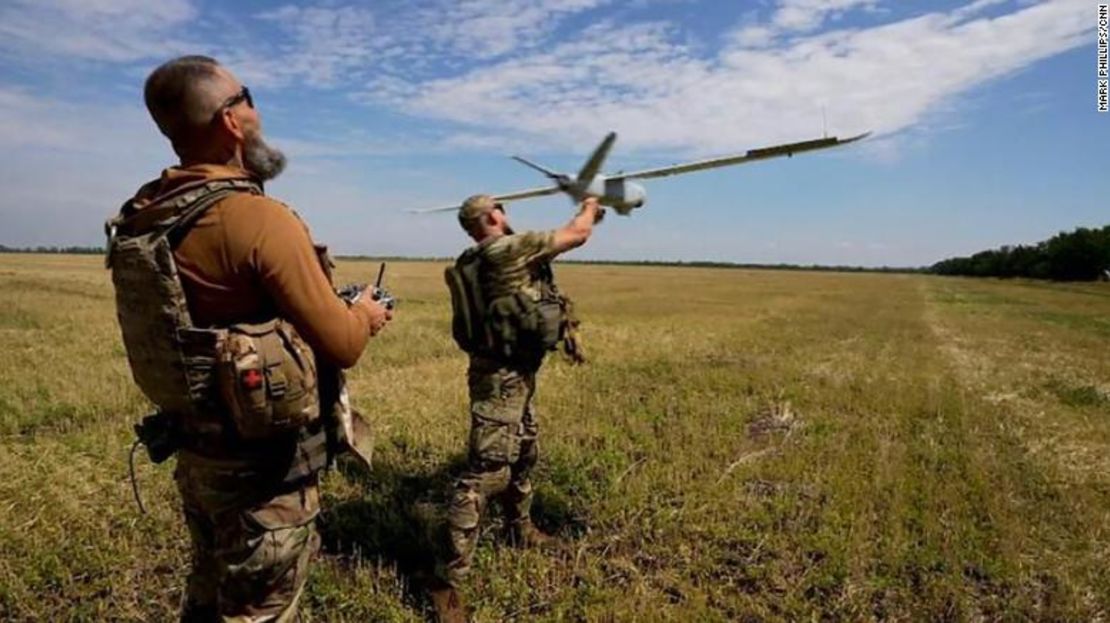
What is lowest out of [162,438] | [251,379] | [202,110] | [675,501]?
[675,501]

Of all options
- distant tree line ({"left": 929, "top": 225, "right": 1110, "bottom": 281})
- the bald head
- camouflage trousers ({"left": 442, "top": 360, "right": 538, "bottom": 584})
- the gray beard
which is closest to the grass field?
camouflage trousers ({"left": 442, "top": 360, "right": 538, "bottom": 584})

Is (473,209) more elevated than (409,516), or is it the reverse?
(473,209)

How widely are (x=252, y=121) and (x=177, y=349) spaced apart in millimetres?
891

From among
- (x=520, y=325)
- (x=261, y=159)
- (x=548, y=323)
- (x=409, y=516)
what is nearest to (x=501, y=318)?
(x=520, y=325)

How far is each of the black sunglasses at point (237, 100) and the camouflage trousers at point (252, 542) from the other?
4.35ft

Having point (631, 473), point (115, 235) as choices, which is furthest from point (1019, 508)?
point (115, 235)

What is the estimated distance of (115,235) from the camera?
2.61 meters

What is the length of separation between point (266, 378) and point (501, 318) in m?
2.25

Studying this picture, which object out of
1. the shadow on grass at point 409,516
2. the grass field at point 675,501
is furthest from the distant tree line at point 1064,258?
the shadow on grass at point 409,516

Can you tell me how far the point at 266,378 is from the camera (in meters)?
2.52

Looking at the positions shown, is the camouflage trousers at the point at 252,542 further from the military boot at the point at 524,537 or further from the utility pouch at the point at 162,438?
the military boot at the point at 524,537

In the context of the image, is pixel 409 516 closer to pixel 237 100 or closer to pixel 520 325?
pixel 520 325

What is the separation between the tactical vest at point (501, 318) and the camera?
467cm

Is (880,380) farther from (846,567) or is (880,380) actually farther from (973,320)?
(973,320)
